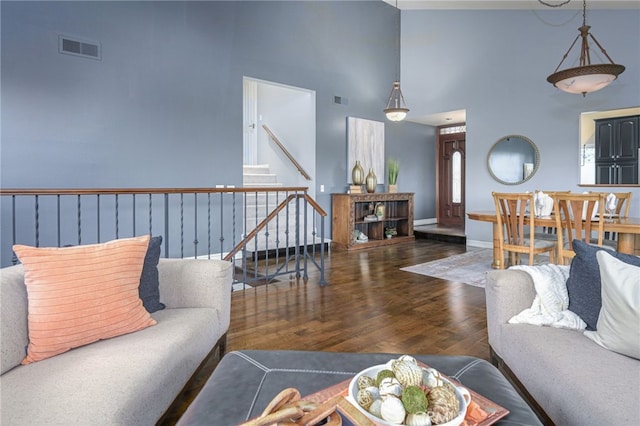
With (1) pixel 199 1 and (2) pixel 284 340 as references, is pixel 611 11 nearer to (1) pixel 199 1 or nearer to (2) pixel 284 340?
(1) pixel 199 1

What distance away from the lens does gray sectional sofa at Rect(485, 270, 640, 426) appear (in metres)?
1.21

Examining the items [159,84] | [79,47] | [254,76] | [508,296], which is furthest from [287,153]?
[508,296]

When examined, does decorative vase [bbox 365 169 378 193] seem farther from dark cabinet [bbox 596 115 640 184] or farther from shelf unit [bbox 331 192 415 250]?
dark cabinet [bbox 596 115 640 184]

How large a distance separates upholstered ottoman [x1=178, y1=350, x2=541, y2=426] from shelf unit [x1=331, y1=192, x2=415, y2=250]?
5.03m

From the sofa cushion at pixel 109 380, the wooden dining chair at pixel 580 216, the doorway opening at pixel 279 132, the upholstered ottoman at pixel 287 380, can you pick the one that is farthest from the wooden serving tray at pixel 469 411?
the doorway opening at pixel 279 132

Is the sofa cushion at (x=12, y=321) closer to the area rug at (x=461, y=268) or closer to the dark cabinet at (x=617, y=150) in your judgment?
the area rug at (x=461, y=268)

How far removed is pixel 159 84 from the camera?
191 inches

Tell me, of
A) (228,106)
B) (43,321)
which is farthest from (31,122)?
(43,321)

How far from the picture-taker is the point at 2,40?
12.6 feet

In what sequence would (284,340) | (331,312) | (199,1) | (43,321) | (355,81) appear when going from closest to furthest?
(43,321), (284,340), (331,312), (199,1), (355,81)

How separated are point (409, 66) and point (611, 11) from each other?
3.27 metres

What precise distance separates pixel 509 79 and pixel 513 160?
4.42 ft

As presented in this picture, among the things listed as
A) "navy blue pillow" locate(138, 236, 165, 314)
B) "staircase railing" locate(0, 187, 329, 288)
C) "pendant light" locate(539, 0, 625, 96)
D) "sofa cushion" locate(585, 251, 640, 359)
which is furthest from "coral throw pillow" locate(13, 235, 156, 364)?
"pendant light" locate(539, 0, 625, 96)

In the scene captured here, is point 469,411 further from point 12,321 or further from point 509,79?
point 509,79
